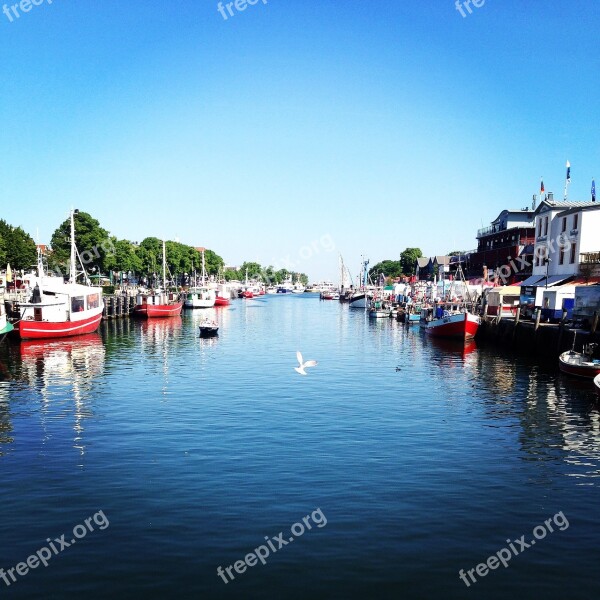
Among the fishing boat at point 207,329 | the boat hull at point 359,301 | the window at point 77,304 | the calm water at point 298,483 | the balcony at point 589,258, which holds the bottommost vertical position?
the boat hull at point 359,301

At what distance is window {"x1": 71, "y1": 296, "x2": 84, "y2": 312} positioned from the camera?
65875mm

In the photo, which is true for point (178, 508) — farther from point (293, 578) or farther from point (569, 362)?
point (569, 362)

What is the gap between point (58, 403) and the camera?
105 ft

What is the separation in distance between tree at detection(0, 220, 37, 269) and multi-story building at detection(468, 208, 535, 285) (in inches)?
3280

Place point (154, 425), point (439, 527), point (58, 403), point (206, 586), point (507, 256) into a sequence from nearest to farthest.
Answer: point (206, 586) → point (439, 527) → point (154, 425) → point (58, 403) → point (507, 256)

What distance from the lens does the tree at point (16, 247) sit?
310ft

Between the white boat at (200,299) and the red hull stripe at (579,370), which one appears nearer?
the red hull stripe at (579,370)

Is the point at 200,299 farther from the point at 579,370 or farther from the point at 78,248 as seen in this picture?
the point at 579,370

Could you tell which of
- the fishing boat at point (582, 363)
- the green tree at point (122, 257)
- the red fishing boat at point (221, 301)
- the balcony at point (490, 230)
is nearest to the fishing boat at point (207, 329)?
the fishing boat at point (582, 363)

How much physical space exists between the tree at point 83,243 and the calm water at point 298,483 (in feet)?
221

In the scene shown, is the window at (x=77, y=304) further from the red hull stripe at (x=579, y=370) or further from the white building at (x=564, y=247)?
the white building at (x=564, y=247)

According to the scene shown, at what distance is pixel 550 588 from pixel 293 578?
6347 millimetres

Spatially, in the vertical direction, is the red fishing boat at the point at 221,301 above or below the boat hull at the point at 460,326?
below

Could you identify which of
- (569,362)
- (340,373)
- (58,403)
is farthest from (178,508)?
(569,362)
